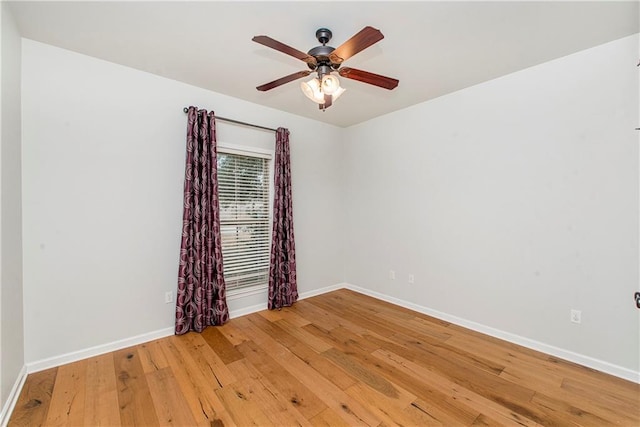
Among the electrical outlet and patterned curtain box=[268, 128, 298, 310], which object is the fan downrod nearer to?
patterned curtain box=[268, 128, 298, 310]

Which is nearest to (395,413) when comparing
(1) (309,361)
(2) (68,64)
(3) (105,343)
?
(1) (309,361)

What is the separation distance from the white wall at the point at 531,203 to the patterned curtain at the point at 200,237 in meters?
2.32

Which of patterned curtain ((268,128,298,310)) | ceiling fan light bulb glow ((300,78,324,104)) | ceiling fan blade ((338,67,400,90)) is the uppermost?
ceiling fan blade ((338,67,400,90))

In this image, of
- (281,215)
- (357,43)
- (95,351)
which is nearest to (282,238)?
(281,215)

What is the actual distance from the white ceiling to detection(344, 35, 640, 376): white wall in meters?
0.35

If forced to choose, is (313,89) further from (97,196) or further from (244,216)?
(97,196)

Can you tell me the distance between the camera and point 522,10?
191cm

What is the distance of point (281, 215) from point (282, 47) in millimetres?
2258

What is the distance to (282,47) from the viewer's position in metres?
1.72

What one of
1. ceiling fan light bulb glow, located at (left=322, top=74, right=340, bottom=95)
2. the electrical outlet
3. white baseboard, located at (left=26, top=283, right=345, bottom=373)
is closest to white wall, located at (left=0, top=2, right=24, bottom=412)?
white baseboard, located at (left=26, top=283, right=345, bottom=373)

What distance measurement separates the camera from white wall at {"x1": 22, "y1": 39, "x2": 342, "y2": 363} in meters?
2.30

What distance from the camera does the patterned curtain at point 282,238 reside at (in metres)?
3.67

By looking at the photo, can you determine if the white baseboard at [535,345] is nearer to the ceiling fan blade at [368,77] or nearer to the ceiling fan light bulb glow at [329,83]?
the ceiling fan blade at [368,77]

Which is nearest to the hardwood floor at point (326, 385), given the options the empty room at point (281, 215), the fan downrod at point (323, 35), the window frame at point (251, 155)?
the empty room at point (281, 215)
